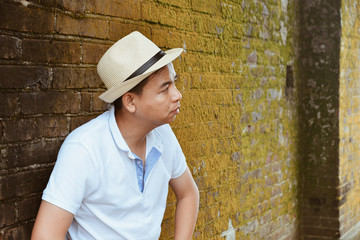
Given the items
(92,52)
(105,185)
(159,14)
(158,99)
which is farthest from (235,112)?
(105,185)

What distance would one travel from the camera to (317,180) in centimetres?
604

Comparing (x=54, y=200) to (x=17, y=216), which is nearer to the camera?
(x=54, y=200)

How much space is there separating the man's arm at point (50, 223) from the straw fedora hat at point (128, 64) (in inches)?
21.4

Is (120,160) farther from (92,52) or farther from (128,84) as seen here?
(92,52)

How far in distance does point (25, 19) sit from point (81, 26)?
0.35 metres

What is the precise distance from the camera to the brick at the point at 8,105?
2.08m

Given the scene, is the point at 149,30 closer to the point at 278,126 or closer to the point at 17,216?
the point at 17,216

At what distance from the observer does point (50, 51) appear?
2299 mm

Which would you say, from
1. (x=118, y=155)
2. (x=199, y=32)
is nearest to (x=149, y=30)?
(x=199, y=32)

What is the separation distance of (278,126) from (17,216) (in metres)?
3.73

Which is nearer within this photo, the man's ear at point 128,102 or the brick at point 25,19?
the brick at point 25,19

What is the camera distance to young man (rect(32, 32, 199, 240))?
6.60ft

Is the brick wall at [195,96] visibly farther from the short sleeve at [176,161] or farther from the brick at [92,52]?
the short sleeve at [176,161]

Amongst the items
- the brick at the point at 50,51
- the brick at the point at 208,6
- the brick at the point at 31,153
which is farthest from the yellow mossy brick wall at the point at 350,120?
the brick at the point at 31,153
